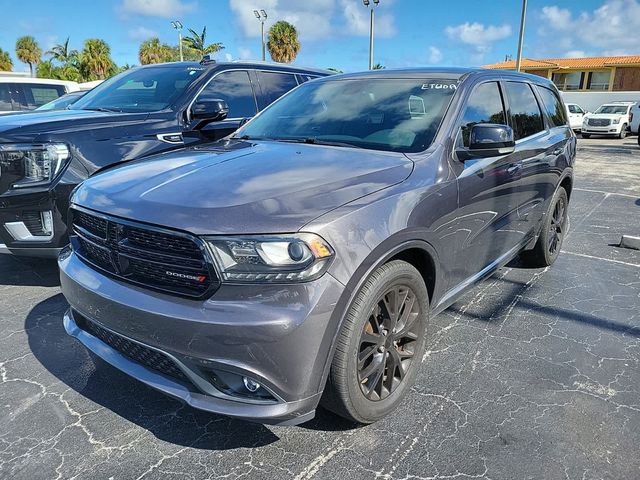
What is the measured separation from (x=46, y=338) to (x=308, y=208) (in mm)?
2401

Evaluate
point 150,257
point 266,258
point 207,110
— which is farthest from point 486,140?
point 207,110

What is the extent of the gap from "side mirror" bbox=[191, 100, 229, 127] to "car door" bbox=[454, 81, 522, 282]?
2369 mm

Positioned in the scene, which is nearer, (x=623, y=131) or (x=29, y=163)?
(x=29, y=163)

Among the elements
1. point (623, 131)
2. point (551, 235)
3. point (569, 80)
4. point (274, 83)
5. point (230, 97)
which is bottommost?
point (623, 131)

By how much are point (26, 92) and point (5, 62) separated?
68.0 metres

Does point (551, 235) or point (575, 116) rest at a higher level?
point (551, 235)

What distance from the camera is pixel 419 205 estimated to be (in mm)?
2562

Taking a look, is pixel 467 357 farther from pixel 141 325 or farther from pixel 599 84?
pixel 599 84

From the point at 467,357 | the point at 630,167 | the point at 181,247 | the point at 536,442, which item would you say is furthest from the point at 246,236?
the point at 630,167

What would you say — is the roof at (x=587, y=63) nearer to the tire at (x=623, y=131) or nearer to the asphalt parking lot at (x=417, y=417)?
the tire at (x=623, y=131)

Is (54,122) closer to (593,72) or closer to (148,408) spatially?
(148,408)

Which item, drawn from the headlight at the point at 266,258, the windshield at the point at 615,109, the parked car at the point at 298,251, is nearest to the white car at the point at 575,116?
the windshield at the point at 615,109

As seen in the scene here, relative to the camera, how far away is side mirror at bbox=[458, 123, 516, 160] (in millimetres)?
2955

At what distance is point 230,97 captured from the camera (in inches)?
211
